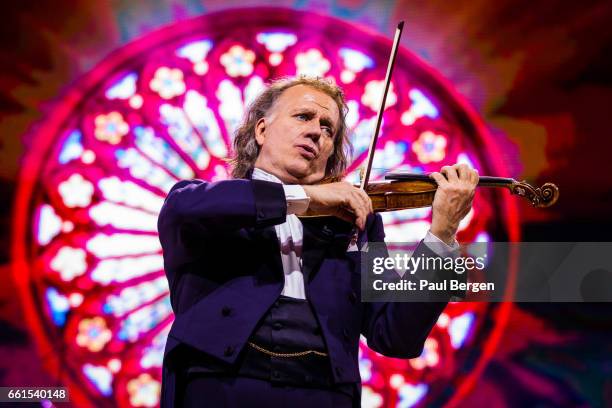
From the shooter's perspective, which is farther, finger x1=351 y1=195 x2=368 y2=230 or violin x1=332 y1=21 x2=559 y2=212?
violin x1=332 y1=21 x2=559 y2=212

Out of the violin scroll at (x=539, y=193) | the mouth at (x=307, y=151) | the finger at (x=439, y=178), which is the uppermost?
the mouth at (x=307, y=151)

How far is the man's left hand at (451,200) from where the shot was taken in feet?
5.61

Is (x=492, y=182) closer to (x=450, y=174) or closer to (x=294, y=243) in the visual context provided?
(x=450, y=174)

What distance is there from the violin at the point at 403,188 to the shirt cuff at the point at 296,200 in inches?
8.0

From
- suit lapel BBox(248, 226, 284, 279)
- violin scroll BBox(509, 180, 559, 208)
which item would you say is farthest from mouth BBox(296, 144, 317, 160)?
violin scroll BBox(509, 180, 559, 208)

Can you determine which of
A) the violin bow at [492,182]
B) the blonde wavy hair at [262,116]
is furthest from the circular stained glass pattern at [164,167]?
the violin bow at [492,182]

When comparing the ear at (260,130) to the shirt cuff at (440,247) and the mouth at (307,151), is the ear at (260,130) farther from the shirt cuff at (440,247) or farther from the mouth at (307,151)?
the shirt cuff at (440,247)

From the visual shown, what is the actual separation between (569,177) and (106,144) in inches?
95.9

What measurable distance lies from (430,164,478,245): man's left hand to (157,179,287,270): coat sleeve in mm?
363

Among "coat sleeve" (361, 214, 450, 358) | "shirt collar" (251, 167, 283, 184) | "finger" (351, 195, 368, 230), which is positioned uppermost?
"shirt collar" (251, 167, 283, 184)

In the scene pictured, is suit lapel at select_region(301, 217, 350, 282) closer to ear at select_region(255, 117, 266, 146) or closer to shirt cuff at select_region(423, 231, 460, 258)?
shirt cuff at select_region(423, 231, 460, 258)

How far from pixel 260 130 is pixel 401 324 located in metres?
0.65

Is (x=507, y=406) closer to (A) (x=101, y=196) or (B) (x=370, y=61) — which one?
(B) (x=370, y=61)

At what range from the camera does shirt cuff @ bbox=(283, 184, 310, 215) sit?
1.56m
